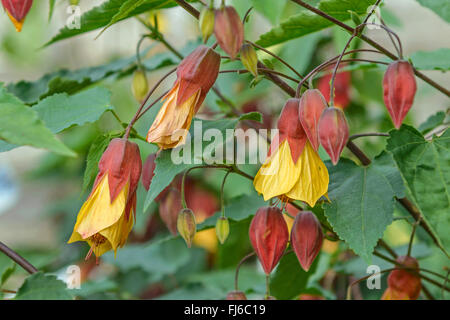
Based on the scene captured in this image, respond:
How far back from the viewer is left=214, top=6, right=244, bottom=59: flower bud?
0.44m

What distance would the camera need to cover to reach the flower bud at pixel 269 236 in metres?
0.52

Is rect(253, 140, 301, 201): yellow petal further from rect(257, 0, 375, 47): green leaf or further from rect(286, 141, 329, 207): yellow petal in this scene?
rect(257, 0, 375, 47): green leaf

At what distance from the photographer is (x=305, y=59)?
97 centimetres

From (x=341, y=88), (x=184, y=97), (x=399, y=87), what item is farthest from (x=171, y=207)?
(x=341, y=88)

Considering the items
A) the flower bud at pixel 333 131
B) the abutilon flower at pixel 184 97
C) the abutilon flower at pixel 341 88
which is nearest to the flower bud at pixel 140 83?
the abutilon flower at pixel 184 97

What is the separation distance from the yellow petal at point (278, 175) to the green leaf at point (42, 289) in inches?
7.1

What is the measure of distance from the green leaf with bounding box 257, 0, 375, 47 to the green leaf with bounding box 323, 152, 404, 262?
0.47 feet

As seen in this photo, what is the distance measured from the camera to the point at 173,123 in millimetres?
490

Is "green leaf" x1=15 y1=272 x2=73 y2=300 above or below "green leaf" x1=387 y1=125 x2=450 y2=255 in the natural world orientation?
below

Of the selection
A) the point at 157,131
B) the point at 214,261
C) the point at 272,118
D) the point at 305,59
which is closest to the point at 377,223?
the point at 157,131

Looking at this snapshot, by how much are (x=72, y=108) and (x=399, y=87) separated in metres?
0.32

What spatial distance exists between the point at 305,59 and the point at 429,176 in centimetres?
51

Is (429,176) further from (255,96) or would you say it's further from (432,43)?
(432,43)

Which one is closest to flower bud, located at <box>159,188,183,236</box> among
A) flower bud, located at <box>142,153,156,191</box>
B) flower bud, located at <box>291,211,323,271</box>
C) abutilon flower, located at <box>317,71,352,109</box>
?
flower bud, located at <box>142,153,156,191</box>
